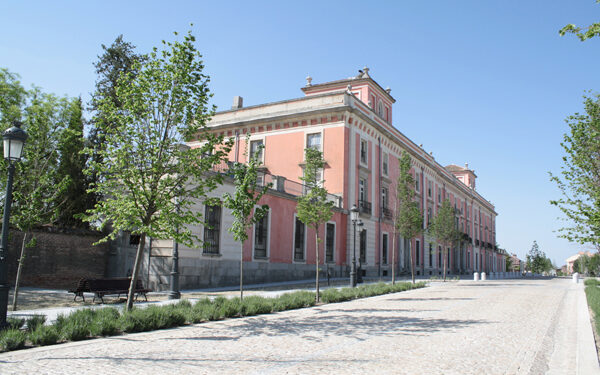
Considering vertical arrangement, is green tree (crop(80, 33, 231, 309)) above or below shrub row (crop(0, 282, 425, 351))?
above

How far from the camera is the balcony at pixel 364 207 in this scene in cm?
2994

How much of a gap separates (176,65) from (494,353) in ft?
26.9

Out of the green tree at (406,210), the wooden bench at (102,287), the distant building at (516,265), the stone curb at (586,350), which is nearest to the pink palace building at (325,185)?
the green tree at (406,210)

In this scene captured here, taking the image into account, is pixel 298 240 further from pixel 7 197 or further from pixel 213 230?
pixel 7 197

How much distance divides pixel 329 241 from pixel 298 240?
3.29m

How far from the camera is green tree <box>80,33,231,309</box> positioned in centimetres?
937

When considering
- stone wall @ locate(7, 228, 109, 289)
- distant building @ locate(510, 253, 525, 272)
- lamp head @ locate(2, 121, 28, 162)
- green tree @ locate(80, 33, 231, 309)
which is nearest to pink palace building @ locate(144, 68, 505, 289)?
stone wall @ locate(7, 228, 109, 289)

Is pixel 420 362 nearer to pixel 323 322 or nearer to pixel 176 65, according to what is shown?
pixel 323 322

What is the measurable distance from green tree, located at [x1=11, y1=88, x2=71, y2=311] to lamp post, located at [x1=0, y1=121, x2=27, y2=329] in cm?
378

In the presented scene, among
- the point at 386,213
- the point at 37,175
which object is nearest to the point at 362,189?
the point at 386,213

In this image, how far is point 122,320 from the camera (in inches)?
323

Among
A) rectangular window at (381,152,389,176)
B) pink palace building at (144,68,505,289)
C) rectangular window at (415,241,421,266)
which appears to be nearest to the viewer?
pink palace building at (144,68,505,289)

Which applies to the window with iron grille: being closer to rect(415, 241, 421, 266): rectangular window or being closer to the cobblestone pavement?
rect(415, 241, 421, 266): rectangular window

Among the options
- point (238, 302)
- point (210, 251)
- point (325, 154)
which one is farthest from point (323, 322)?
point (325, 154)
